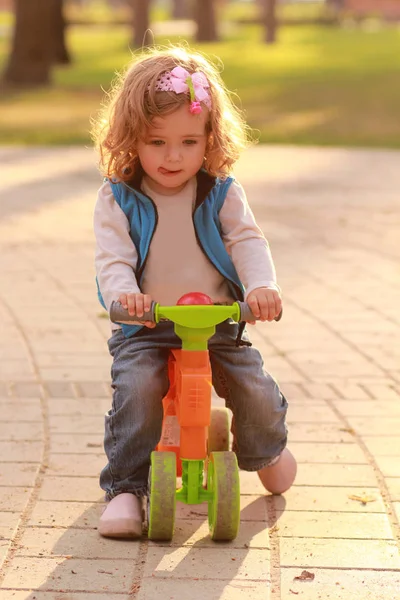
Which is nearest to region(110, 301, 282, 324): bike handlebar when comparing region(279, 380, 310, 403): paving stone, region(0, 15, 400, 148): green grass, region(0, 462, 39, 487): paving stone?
region(0, 462, 39, 487): paving stone

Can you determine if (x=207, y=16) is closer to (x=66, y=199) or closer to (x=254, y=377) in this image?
(x=66, y=199)

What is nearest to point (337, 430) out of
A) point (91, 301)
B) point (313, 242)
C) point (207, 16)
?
point (91, 301)

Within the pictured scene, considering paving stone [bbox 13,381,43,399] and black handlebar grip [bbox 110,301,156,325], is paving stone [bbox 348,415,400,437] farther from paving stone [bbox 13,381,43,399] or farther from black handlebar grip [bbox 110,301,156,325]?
black handlebar grip [bbox 110,301,156,325]

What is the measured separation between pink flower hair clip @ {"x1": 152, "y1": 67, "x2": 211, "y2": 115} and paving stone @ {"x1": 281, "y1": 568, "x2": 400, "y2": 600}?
1.34 metres

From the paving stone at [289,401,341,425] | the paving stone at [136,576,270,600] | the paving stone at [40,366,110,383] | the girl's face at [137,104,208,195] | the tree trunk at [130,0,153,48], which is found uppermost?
the girl's face at [137,104,208,195]

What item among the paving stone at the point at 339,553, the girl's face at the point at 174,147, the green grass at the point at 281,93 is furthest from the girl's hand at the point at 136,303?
the green grass at the point at 281,93

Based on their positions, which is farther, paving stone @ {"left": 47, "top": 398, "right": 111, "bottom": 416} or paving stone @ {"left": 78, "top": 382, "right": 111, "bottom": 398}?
paving stone @ {"left": 78, "top": 382, "right": 111, "bottom": 398}

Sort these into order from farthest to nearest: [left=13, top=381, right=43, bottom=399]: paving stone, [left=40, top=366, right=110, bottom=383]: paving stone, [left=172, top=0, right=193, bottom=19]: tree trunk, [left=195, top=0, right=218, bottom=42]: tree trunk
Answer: [left=172, top=0, right=193, bottom=19]: tree trunk → [left=195, top=0, right=218, bottom=42]: tree trunk → [left=40, top=366, right=110, bottom=383]: paving stone → [left=13, top=381, right=43, bottom=399]: paving stone

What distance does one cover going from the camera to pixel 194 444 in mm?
3336

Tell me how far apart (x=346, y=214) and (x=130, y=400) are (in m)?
5.81

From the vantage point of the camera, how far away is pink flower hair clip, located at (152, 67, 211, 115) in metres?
3.34

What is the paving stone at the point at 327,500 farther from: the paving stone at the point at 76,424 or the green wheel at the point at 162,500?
the paving stone at the point at 76,424

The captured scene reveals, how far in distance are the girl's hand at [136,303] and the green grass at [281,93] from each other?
5.09 metres

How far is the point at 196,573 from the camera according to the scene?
3129 millimetres
